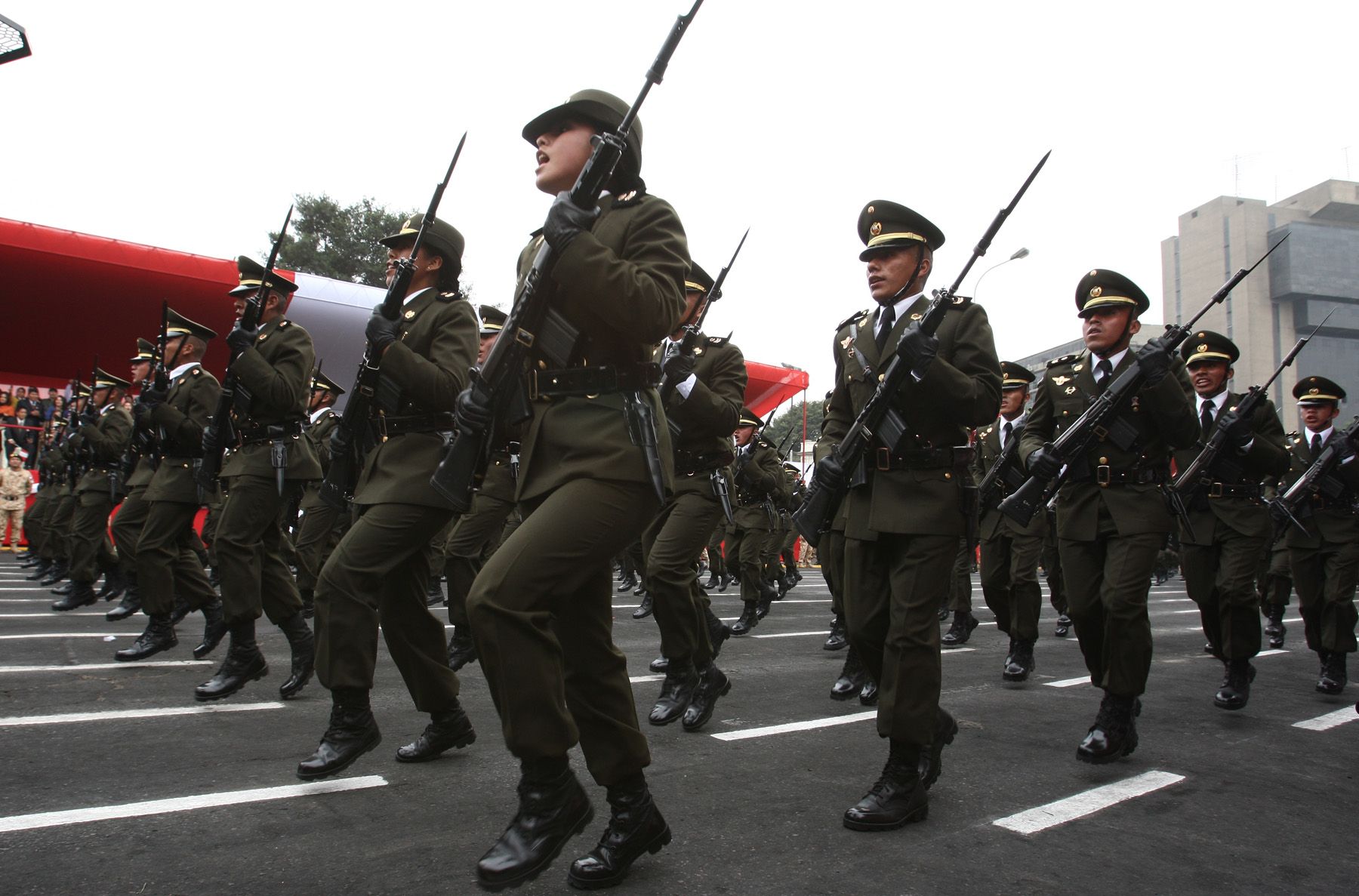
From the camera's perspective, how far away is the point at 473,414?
2877 mm

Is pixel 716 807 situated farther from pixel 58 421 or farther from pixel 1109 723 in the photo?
pixel 58 421

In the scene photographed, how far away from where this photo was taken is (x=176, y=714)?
4898 mm

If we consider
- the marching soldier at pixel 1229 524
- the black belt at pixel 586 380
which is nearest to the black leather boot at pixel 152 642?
the black belt at pixel 586 380

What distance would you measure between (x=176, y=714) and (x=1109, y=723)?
436 cm

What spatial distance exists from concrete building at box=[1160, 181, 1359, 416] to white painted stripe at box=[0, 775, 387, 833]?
6560cm

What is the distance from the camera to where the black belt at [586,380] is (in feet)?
9.30

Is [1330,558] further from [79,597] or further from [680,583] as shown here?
[79,597]

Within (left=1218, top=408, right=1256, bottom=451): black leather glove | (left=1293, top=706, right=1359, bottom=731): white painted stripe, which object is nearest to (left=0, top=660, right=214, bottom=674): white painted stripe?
(left=1293, top=706, right=1359, bottom=731): white painted stripe

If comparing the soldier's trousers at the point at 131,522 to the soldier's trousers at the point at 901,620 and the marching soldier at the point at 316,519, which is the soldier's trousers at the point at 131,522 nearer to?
the marching soldier at the point at 316,519

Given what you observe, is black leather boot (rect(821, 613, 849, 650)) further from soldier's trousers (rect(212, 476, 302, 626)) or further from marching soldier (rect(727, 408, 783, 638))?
soldier's trousers (rect(212, 476, 302, 626))

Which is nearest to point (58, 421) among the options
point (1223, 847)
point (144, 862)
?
point (144, 862)

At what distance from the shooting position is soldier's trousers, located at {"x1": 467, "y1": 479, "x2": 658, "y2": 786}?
8.60 ft

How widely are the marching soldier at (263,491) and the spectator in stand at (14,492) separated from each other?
13.9 m

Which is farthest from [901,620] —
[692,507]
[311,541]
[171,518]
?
[311,541]
